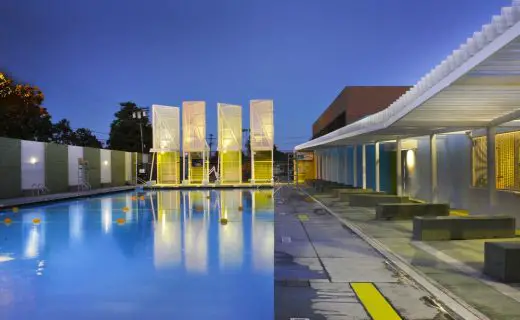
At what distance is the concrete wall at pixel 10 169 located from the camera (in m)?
23.2

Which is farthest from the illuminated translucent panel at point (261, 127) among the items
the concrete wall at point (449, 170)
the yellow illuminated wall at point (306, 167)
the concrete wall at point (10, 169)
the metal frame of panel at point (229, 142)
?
the concrete wall at point (449, 170)

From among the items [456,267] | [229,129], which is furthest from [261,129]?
[456,267]

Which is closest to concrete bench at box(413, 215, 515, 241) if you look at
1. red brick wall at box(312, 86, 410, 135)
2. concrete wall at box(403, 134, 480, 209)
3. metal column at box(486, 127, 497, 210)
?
metal column at box(486, 127, 497, 210)

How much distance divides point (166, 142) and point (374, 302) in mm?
34215

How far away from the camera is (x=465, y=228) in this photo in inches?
399

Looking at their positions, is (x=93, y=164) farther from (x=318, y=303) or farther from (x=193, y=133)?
(x=318, y=303)

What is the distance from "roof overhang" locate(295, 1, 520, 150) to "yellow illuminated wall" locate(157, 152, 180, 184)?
92.2ft

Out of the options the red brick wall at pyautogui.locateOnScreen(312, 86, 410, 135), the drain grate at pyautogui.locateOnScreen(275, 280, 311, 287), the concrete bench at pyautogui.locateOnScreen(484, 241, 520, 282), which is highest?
the red brick wall at pyautogui.locateOnScreen(312, 86, 410, 135)

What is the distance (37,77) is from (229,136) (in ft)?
185

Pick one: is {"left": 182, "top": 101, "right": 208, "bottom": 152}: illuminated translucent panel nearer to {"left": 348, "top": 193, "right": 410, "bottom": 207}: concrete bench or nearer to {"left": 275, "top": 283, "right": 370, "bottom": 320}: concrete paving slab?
{"left": 348, "top": 193, "right": 410, "bottom": 207}: concrete bench

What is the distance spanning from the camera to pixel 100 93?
99.4m

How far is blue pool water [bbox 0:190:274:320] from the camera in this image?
21.6ft

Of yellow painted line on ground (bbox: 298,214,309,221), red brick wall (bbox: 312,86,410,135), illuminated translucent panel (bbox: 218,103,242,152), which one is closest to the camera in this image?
yellow painted line on ground (bbox: 298,214,309,221)

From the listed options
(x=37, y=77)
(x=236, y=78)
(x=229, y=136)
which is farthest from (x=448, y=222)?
(x=236, y=78)
